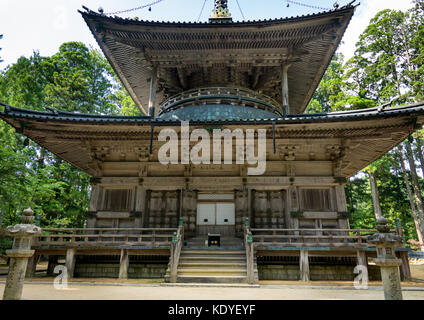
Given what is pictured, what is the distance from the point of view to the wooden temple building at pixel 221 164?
1097 cm

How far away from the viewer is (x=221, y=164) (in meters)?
13.5

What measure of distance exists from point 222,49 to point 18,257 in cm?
1265

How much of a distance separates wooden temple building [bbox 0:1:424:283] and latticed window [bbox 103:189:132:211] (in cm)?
5

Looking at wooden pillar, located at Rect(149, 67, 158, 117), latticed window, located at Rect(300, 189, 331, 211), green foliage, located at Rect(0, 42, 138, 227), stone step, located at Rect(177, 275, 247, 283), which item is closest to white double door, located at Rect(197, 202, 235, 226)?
latticed window, located at Rect(300, 189, 331, 211)

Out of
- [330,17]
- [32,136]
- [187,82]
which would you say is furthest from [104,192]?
[330,17]

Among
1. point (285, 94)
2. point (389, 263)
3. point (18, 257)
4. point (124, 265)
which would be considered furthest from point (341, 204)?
point (18, 257)

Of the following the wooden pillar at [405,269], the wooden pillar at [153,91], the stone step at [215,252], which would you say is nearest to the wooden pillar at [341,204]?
the wooden pillar at [405,269]

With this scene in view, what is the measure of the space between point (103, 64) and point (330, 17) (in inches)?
1172

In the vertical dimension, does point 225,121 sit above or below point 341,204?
above

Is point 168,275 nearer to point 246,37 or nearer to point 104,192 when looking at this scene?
point 104,192

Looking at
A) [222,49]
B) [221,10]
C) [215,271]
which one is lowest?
[215,271]

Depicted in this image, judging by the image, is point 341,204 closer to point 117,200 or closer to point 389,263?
point 389,263

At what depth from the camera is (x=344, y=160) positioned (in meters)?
13.5

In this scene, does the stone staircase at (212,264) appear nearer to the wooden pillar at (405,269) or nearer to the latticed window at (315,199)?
the latticed window at (315,199)
